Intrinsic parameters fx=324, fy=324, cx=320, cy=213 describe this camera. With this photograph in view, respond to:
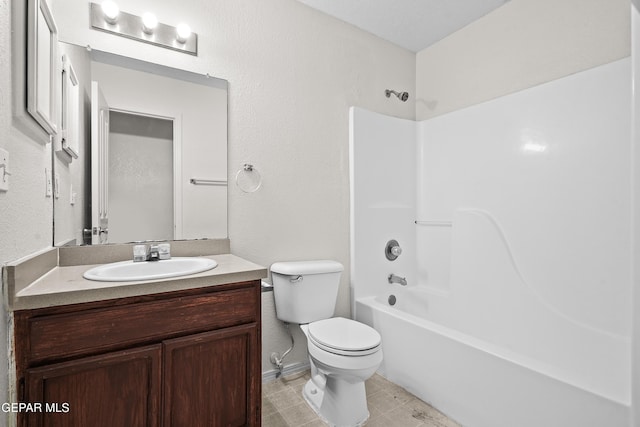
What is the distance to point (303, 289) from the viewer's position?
1.96 metres

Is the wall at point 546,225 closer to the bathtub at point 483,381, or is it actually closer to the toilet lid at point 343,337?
the bathtub at point 483,381

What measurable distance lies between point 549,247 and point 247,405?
1.85 metres

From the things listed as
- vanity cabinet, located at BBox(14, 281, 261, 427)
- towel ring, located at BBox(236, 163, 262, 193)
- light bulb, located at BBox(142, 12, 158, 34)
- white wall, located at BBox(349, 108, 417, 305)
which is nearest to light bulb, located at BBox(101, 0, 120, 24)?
light bulb, located at BBox(142, 12, 158, 34)

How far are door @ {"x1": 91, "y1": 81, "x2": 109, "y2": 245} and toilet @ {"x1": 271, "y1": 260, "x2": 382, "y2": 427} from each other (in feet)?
3.04

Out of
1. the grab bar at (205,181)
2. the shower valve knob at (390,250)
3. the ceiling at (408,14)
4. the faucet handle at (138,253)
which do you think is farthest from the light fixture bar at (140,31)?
the shower valve knob at (390,250)

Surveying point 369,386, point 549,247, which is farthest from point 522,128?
point 369,386

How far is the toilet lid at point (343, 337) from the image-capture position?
1559 mm

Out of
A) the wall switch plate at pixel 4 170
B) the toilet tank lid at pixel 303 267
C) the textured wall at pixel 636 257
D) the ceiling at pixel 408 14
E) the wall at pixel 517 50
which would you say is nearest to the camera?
the wall switch plate at pixel 4 170

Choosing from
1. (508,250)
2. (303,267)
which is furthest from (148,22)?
(508,250)

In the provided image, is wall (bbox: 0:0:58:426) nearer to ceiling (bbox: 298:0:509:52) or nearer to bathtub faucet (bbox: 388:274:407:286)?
ceiling (bbox: 298:0:509:52)

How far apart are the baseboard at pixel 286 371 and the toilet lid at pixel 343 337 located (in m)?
0.48

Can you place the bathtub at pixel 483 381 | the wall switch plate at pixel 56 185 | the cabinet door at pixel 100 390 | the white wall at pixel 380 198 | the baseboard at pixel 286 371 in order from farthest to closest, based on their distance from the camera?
the white wall at pixel 380 198 < the baseboard at pixel 286 371 < the wall switch plate at pixel 56 185 < the bathtub at pixel 483 381 < the cabinet door at pixel 100 390

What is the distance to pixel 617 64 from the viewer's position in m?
1.67

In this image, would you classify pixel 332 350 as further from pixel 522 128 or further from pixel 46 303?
pixel 522 128
